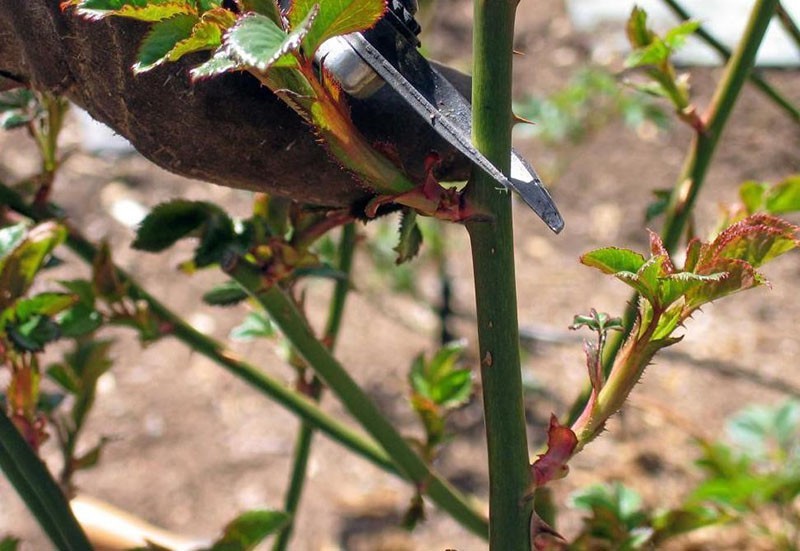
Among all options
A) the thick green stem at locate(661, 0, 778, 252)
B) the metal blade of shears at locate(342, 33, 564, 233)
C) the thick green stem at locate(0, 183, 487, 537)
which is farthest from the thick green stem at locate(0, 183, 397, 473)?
the metal blade of shears at locate(342, 33, 564, 233)

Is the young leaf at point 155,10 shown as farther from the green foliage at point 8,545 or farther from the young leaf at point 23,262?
the green foliage at point 8,545

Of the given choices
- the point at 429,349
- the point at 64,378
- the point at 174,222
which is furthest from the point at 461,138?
the point at 429,349

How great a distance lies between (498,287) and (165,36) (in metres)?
0.25

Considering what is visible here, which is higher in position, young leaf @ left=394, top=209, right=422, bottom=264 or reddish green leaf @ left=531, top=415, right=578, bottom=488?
young leaf @ left=394, top=209, right=422, bottom=264

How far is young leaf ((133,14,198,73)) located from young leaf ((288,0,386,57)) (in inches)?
A: 2.6

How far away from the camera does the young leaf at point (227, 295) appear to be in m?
0.95

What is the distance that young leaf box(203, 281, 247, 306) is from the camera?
95 centimetres

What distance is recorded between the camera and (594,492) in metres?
1.17

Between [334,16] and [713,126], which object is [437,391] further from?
[334,16]

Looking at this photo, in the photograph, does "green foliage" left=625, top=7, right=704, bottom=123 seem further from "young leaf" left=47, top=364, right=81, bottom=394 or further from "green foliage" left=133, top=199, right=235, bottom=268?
"young leaf" left=47, top=364, right=81, bottom=394

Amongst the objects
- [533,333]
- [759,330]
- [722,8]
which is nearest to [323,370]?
[533,333]

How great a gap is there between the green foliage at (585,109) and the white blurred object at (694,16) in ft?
1.21

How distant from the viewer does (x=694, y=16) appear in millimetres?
3133

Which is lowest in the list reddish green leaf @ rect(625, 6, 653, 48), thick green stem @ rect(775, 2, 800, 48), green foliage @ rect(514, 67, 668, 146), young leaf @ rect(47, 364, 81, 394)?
young leaf @ rect(47, 364, 81, 394)
